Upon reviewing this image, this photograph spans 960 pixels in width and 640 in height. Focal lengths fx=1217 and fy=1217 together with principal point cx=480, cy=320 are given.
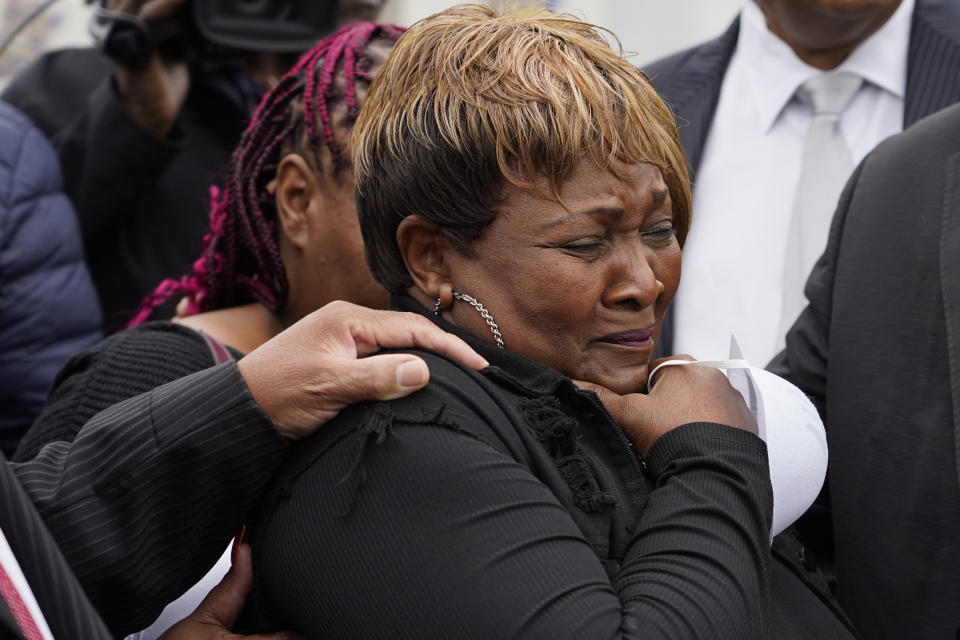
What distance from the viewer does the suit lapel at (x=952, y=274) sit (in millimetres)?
1963

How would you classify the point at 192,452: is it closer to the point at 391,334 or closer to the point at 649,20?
the point at 391,334

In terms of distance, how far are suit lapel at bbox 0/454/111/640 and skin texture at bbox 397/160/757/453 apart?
2.24 feet

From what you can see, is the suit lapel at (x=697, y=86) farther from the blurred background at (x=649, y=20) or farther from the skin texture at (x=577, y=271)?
the blurred background at (x=649, y=20)

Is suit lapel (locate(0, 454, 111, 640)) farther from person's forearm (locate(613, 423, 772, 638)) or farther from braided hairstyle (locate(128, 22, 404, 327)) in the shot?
braided hairstyle (locate(128, 22, 404, 327))

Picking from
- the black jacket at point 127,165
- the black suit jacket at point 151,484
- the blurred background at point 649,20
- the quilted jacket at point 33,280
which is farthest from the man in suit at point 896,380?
the blurred background at point 649,20

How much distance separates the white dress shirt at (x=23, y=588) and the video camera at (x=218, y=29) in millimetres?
2228

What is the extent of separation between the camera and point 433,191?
1.63 m

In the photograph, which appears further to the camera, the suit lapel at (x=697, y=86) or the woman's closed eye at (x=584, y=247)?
the suit lapel at (x=697, y=86)

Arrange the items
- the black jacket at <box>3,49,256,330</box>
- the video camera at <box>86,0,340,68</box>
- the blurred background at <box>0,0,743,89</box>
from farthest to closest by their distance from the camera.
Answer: the blurred background at <box>0,0,743,89</box> < the black jacket at <box>3,49,256,330</box> < the video camera at <box>86,0,340,68</box>

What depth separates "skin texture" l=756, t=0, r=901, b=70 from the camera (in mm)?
2771

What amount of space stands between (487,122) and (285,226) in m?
1.00

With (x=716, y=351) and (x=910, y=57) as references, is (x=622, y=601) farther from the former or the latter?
(x=910, y=57)

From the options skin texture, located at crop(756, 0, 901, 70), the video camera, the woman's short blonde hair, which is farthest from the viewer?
the video camera

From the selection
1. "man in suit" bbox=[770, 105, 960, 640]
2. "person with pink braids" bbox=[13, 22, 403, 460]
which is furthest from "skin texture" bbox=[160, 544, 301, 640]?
"man in suit" bbox=[770, 105, 960, 640]
